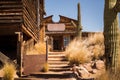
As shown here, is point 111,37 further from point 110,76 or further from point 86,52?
point 86,52

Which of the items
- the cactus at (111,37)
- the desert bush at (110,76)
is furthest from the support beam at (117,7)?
the desert bush at (110,76)

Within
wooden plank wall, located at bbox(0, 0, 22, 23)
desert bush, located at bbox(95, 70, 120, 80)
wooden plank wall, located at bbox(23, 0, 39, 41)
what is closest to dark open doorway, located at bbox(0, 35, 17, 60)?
wooden plank wall, located at bbox(23, 0, 39, 41)

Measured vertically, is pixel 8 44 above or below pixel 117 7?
below

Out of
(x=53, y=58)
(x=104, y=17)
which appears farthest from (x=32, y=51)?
(x=104, y=17)

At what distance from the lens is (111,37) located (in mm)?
10016

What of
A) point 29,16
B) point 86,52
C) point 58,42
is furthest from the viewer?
point 58,42

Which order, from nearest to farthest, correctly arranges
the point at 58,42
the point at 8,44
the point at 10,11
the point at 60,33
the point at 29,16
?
1. the point at 10,11
2. the point at 29,16
3. the point at 8,44
4. the point at 60,33
5. the point at 58,42

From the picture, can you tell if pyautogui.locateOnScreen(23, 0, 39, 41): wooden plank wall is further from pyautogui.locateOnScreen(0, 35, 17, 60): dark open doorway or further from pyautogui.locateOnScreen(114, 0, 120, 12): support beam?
pyautogui.locateOnScreen(114, 0, 120, 12): support beam

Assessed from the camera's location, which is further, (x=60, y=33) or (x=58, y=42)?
(x=58, y=42)

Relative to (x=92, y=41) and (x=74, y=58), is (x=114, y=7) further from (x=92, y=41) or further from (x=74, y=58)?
(x=92, y=41)

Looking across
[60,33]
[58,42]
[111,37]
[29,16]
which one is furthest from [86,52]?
[58,42]

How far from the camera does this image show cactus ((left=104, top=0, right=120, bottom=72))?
32.8ft

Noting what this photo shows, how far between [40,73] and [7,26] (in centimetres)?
285

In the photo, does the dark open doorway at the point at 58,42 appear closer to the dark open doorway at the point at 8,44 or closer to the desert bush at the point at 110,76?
the dark open doorway at the point at 8,44
